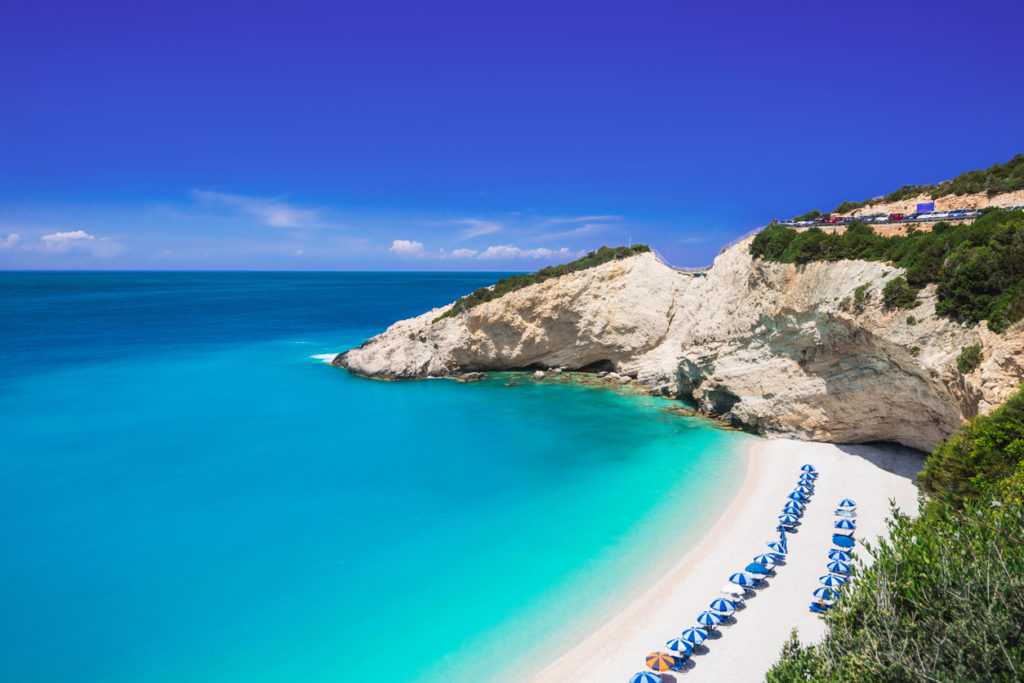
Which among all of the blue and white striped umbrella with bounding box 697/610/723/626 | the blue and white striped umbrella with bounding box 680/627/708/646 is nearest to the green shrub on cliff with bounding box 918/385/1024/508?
the blue and white striped umbrella with bounding box 697/610/723/626

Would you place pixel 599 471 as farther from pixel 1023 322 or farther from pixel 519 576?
pixel 1023 322

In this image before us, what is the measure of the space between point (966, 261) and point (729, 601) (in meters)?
17.5

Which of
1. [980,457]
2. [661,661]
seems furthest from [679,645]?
[980,457]

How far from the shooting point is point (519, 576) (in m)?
18.7

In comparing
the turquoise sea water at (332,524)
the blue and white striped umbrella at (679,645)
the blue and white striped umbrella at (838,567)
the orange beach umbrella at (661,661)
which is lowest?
the turquoise sea water at (332,524)

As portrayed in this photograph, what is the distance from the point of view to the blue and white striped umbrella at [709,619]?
14.7m

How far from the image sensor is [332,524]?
22.9 metres

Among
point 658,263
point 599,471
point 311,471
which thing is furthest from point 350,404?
point 658,263

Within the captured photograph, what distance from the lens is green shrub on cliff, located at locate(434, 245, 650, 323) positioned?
4834 cm

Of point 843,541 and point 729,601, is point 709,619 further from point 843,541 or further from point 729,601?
point 843,541

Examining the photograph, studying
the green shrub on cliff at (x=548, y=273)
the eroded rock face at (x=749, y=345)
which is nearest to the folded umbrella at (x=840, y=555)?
the eroded rock face at (x=749, y=345)

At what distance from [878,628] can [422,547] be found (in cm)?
1624

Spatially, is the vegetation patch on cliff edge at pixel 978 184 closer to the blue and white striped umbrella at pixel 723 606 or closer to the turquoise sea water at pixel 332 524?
the turquoise sea water at pixel 332 524

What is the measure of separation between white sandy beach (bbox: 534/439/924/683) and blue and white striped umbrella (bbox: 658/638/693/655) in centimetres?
45
